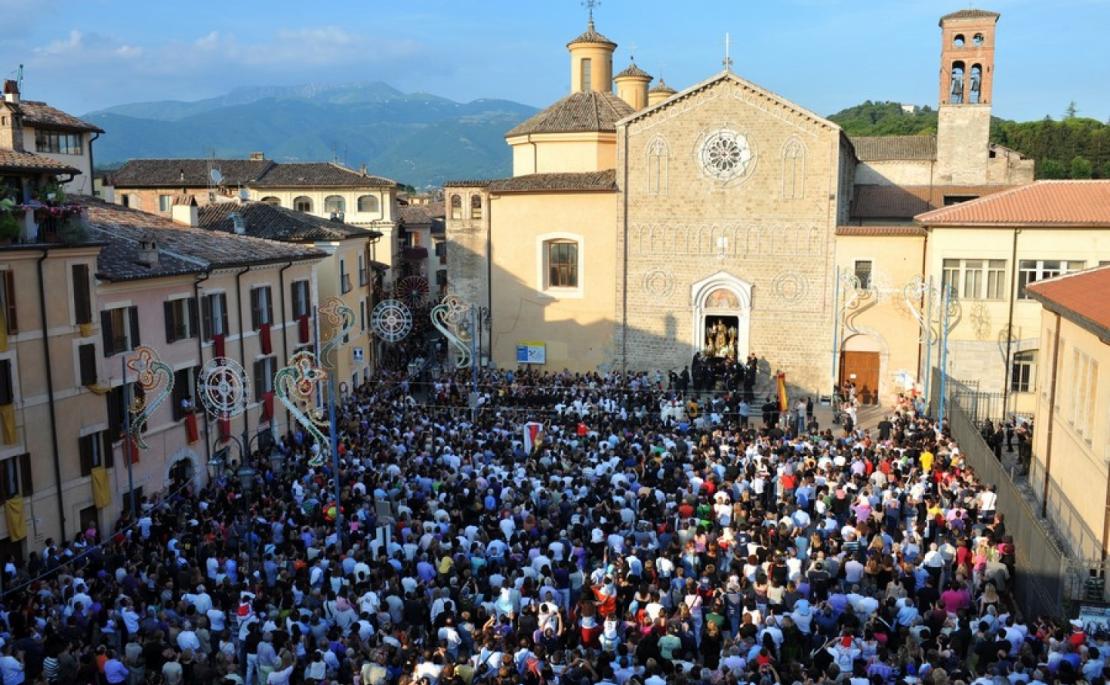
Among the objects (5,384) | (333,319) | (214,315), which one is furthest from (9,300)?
(333,319)

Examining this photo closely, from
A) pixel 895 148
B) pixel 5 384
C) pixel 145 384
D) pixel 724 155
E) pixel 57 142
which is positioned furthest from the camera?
pixel 895 148

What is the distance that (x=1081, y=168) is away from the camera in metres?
74.0

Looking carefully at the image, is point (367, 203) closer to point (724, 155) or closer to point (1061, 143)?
point (724, 155)

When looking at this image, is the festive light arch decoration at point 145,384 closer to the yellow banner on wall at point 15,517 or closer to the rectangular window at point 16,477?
the rectangular window at point 16,477

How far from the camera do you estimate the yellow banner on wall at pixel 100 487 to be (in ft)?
69.3

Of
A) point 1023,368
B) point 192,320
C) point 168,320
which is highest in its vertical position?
point 168,320

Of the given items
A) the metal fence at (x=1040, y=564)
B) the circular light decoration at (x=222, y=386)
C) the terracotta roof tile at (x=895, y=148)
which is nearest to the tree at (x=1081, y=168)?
the terracotta roof tile at (x=895, y=148)

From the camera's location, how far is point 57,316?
20.3 meters

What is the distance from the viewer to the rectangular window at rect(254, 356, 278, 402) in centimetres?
2912

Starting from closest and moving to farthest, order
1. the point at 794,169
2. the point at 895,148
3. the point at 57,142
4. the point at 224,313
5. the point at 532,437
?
1. the point at 532,437
2. the point at 224,313
3. the point at 794,169
4. the point at 57,142
5. the point at 895,148

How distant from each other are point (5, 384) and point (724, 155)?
2603 cm

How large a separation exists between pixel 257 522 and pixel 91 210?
46.3ft

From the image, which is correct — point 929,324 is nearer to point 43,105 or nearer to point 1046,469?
point 1046,469

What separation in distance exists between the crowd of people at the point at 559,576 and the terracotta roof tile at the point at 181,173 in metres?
40.3
